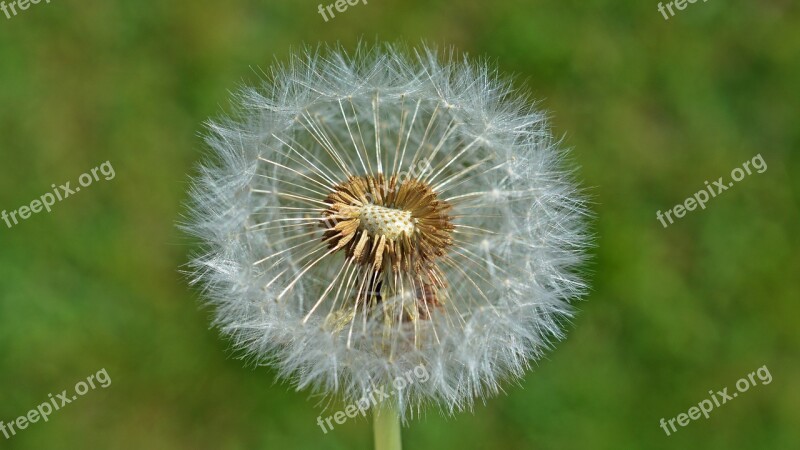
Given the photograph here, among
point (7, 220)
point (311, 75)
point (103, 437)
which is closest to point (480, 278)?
point (311, 75)

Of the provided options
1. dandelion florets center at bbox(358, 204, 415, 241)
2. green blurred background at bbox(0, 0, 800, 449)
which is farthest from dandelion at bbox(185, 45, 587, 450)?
green blurred background at bbox(0, 0, 800, 449)

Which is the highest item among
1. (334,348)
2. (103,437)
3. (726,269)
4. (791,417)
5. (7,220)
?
(7,220)

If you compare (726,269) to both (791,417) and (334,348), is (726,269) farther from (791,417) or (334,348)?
(334,348)

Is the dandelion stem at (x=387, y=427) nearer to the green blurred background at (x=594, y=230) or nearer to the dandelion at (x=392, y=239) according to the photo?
the dandelion at (x=392, y=239)

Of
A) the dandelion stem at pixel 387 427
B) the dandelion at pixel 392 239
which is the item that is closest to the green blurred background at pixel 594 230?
the dandelion stem at pixel 387 427

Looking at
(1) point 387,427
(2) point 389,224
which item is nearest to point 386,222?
(2) point 389,224

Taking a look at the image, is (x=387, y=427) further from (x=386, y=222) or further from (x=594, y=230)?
(x=594, y=230)
